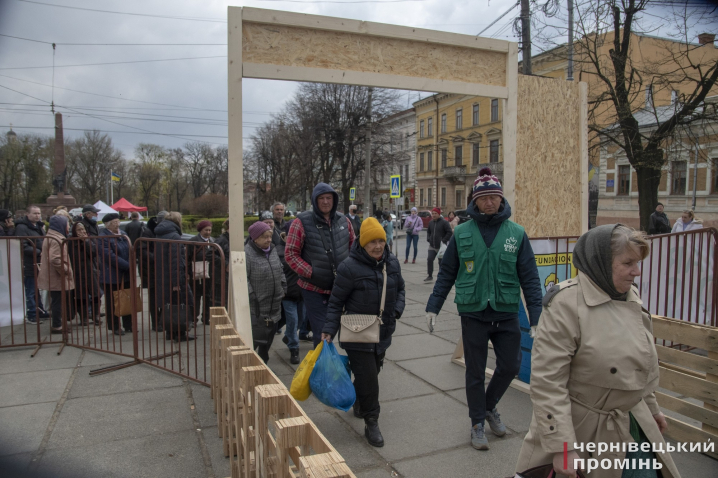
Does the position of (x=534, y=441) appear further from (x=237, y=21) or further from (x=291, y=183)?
(x=291, y=183)

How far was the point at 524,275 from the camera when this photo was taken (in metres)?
3.63

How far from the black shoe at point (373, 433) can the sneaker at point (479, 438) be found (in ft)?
2.19

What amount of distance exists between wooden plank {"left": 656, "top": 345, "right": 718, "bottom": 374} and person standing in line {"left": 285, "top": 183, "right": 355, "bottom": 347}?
2.68 m

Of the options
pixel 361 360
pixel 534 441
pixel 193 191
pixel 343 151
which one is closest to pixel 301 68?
pixel 361 360

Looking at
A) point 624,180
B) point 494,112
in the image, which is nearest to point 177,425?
point 624,180

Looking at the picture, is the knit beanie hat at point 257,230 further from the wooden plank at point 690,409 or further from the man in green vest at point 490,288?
the wooden plank at point 690,409

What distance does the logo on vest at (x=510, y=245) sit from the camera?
356cm

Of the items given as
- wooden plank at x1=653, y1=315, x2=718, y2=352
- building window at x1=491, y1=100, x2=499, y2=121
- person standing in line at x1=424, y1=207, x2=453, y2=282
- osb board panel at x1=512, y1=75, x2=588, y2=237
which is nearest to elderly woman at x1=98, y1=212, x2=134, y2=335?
osb board panel at x1=512, y1=75, x2=588, y2=237

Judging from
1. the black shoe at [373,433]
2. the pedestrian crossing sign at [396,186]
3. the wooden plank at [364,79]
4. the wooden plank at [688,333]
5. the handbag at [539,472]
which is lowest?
the black shoe at [373,433]

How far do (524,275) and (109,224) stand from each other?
22.1ft

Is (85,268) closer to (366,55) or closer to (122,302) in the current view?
(122,302)

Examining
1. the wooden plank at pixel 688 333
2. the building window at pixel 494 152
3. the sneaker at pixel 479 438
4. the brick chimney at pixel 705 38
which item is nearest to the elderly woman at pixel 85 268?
the sneaker at pixel 479 438

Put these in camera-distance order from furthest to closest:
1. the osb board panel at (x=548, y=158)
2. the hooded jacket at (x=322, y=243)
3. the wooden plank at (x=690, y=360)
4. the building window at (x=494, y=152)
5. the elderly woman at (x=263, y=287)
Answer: the building window at (x=494, y=152)
the osb board panel at (x=548, y=158)
the elderly woman at (x=263, y=287)
the hooded jacket at (x=322, y=243)
the wooden plank at (x=690, y=360)

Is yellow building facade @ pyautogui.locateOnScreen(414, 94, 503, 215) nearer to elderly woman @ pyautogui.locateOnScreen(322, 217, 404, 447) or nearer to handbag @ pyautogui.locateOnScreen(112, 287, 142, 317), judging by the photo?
handbag @ pyautogui.locateOnScreen(112, 287, 142, 317)
